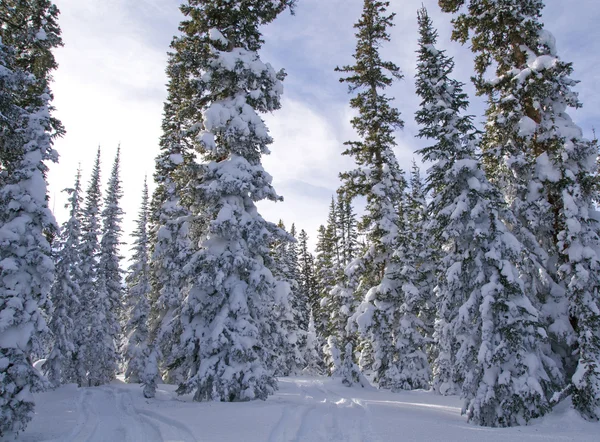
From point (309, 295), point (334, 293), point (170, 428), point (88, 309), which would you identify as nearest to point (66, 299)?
point (88, 309)

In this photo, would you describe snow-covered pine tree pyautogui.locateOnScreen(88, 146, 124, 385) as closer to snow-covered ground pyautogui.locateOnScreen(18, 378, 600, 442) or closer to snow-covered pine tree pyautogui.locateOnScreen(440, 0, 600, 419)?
snow-covered ground pyautogui.locateOnScreen(18, 378, 600, 442)

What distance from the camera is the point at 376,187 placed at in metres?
22.7

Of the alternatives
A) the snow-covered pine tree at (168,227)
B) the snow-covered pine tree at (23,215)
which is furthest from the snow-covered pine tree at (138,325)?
the snow-covered pine tree at (23,215)

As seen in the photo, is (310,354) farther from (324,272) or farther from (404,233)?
(404,233)

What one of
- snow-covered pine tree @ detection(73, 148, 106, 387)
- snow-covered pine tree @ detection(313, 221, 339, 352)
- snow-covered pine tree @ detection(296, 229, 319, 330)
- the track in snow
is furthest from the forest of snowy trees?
snow-covered pine tree @ detection(296, 229, 319, 330)

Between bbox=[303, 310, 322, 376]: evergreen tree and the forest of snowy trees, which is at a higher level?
the forest of snowy trees

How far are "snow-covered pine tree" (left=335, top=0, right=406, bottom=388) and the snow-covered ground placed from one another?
732 cm

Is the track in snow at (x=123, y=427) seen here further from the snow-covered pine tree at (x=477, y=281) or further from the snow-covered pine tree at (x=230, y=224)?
the snow-covered pine tree at (x=477, y=281)

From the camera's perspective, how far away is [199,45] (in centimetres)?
1742

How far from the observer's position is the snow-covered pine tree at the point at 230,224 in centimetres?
1426

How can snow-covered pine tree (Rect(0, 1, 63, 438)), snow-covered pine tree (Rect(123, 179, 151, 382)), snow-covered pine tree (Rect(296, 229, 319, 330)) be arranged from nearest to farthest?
snow-covered pine tree (Rect(0, 1, 63, 438)) < snow-covered pine tree (Rect(123, 179, 151, 382)) < snow-covered pine tree (Rect(296, 229, 319, 330))

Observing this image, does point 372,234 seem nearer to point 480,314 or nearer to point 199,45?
point 480,314

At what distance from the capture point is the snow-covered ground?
9539 millimetres

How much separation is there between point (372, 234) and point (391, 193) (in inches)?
105
